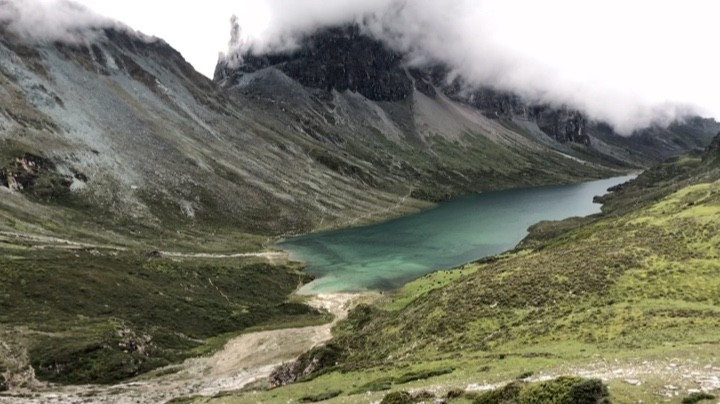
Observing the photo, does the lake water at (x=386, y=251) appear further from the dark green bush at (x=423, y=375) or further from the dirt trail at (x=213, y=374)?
the dark green bush at (x=423, y=375)

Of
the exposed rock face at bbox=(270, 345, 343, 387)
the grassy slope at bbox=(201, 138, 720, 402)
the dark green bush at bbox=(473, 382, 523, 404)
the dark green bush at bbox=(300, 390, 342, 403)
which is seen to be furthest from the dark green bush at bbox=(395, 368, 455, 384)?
the exposed rock face at bbox=(270, 345, 343, 387)

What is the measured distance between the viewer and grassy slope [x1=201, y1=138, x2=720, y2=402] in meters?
34.6

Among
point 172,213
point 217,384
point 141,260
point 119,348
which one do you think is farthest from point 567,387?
point 172,213

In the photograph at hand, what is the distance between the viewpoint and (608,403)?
65.2ft

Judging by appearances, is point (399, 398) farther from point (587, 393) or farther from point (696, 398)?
point (696, 398)

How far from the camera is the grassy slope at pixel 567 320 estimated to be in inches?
1362

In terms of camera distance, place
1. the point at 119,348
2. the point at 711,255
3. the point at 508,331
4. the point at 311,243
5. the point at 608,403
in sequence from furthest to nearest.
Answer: the point at 311,243 < the point at 119,348 < the point at 711,255 < the point at 508,331 < the point at 608,403

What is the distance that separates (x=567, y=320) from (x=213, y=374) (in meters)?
42.2

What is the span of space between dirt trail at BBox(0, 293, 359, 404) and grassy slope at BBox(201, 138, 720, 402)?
→ 11415 mm

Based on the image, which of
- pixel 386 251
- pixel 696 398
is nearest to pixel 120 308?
pixel 696 398

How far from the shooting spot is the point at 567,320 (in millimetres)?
44875

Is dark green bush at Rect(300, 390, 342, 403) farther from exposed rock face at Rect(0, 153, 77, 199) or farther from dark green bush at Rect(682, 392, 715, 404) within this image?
exposed rock face at Rect(0, 153, 77, 199)

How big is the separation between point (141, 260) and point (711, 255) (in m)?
101

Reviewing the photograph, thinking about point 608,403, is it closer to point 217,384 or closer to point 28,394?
point 217,384
